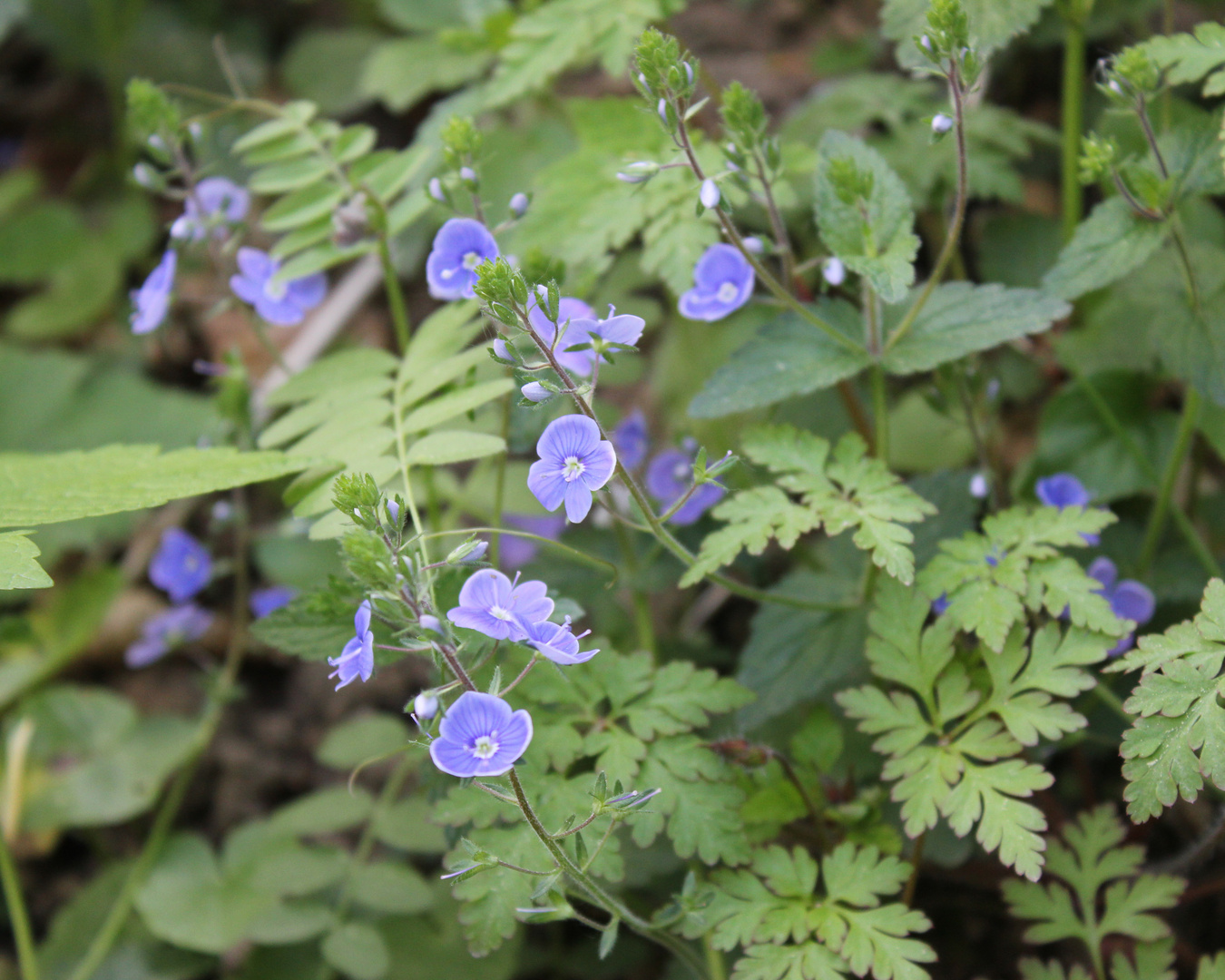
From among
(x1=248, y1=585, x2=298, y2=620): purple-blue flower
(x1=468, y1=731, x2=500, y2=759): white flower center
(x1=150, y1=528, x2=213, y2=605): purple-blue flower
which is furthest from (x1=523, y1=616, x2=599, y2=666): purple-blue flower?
(x1=150, y1=528, x2=213, y2=605): purple-blue flower

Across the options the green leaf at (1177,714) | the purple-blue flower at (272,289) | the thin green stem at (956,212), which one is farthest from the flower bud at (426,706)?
the purple-blue flower at (272,289)

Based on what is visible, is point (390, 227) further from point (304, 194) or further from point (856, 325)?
point (856, 325)

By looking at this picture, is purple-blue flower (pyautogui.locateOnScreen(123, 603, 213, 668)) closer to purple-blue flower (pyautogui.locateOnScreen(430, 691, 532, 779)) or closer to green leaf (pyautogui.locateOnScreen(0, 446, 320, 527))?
green leaf (pyautogui.locateOnScreen(0, 446, 320, 527))

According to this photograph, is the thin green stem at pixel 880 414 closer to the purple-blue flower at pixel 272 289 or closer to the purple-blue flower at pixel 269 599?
the purple-blue flower at pixel 272 289

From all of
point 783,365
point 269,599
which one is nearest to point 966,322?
point 783,365

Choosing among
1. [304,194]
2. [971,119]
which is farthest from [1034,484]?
[304,194]
